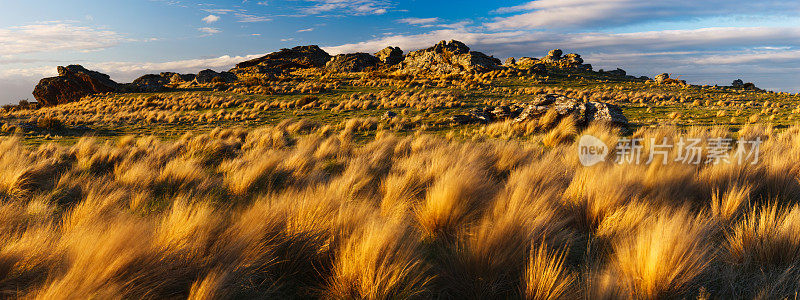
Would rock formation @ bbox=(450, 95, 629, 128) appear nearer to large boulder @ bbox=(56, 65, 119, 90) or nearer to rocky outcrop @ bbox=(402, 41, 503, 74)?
rocky outcrop @ bbox=(402, 41, 503, 74)

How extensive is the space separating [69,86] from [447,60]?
41431 mm

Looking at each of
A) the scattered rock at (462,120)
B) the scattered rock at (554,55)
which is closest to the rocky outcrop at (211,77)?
the scattered rock at (462,120)

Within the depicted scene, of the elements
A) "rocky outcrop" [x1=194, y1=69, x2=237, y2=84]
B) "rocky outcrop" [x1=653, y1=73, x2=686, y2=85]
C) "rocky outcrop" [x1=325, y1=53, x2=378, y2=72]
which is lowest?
"rocky outcrop" [x1=653, y1=73, x2=686, y2=85]

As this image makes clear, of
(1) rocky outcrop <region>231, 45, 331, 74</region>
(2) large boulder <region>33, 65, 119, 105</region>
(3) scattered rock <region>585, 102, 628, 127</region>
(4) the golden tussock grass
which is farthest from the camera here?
(1) rocky outcrop <region>231, 45, 331, 74</region>

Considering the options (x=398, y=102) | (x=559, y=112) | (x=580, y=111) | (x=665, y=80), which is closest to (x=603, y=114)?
(x=580, y=111)

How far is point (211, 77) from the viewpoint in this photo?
142 ft

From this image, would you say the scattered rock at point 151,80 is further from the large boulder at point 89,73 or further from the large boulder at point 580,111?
the large boulder at point 580,111

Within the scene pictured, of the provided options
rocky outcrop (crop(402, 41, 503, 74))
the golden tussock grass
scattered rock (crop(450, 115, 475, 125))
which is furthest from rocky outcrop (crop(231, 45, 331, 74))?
the golden tussock grass

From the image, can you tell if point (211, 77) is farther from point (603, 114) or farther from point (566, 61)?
point (566, 61)

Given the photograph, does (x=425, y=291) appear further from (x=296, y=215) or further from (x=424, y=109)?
(x=424, y=109)

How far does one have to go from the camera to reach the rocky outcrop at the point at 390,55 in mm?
59000

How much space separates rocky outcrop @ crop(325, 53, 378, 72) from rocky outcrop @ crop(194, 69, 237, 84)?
13052mm

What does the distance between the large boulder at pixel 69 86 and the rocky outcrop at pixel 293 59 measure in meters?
25.2

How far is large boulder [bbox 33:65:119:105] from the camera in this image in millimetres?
37156
